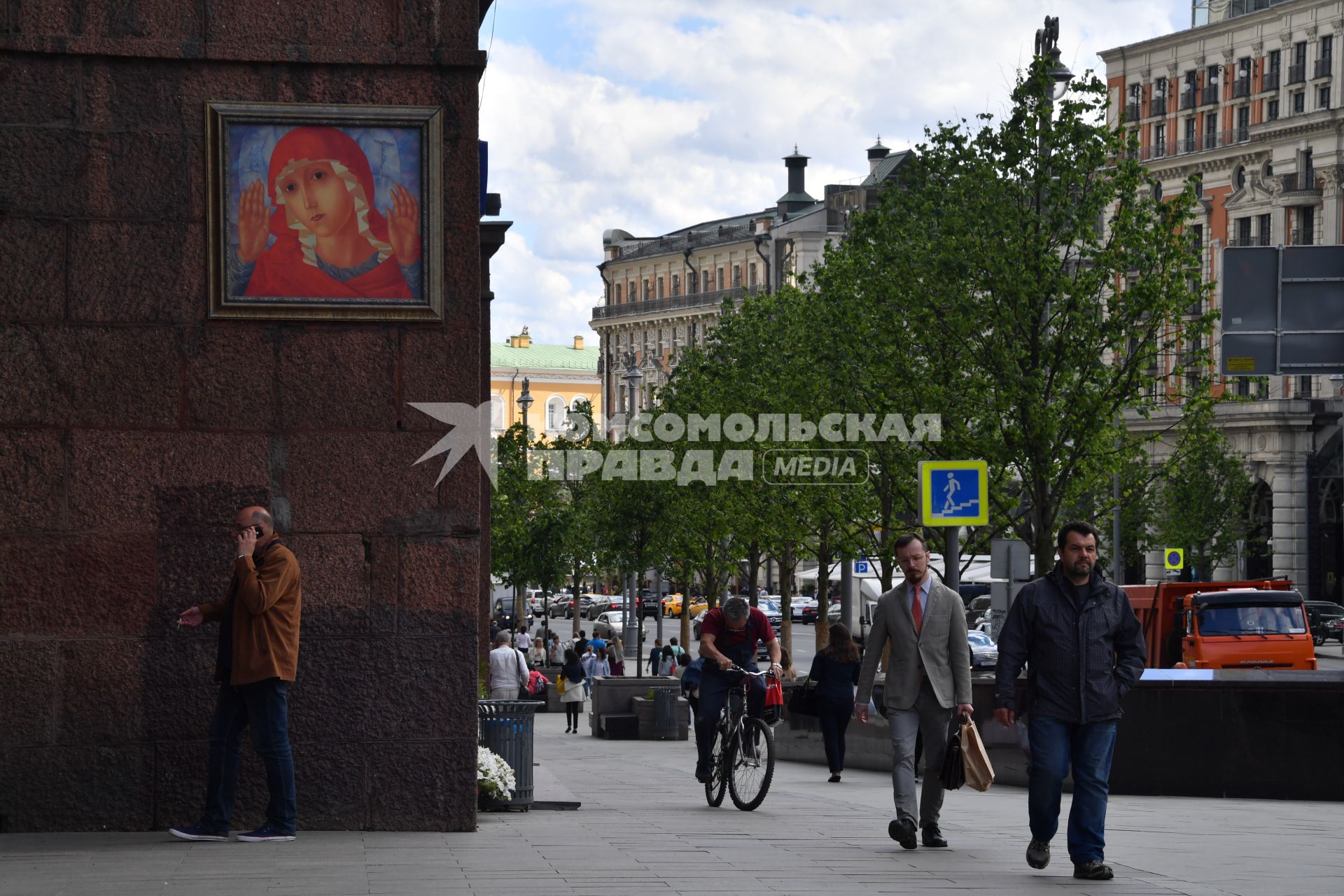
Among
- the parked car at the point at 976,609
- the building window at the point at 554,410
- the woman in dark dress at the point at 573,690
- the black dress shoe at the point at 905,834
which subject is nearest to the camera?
the black dress shoe at the point at 905,834

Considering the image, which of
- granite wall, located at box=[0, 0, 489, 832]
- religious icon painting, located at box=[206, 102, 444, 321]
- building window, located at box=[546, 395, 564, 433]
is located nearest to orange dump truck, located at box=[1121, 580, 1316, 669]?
granite wall, located at box=[0, 0, 489, 832]

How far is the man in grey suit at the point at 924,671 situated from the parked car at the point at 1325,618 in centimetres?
5044

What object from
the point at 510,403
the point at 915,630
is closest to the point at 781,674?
the point at 915,630

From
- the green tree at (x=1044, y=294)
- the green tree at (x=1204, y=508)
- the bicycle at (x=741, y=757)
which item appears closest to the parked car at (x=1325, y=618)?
the green tree at (x=1204, y=508)

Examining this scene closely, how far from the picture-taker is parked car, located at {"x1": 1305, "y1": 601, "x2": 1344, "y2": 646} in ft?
197

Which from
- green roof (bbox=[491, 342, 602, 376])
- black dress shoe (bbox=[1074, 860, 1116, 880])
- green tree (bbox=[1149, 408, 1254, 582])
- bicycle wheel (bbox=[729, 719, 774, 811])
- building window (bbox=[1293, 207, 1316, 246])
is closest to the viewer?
black dress shoe (bbox=[1074, 860, 1116, 880])

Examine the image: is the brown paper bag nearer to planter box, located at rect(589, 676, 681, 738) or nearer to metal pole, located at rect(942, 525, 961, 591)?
metal pole, located at rect(942, 525, 961, 591)

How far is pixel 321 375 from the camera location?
1076 cm

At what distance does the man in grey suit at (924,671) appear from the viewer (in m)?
11.3

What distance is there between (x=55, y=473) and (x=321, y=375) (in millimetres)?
1445

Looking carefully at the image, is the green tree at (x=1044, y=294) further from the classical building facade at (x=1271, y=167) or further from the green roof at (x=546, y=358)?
the green roof at (x=546, y=358)

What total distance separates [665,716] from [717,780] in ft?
60.8

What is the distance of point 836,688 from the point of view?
20047 millimetres

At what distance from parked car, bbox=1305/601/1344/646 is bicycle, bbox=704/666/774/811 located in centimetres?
4791
